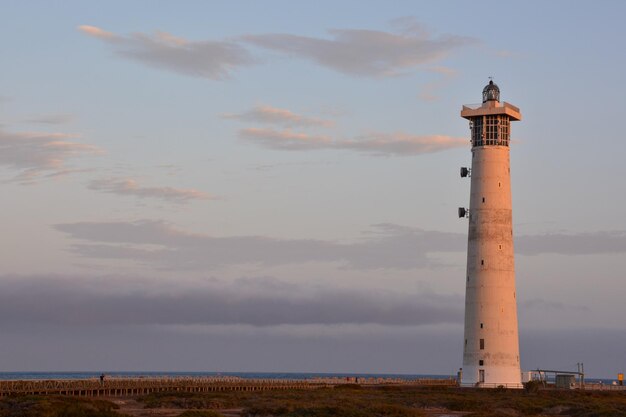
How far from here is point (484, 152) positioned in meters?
78.1

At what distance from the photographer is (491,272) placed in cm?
7594

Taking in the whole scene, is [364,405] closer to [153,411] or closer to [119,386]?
[153,411]

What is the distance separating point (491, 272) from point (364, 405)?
2062 cm

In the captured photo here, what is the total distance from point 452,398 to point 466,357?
11732 millimetres

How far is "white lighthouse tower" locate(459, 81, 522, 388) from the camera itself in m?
75.6

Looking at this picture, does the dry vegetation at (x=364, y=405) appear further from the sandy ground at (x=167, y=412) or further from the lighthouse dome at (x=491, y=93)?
the lighthouse dome at (x=491, y=93)

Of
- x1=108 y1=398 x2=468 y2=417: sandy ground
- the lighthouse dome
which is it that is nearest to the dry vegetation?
x1=108 y1=398 x2=468 y2=417: sandy ground

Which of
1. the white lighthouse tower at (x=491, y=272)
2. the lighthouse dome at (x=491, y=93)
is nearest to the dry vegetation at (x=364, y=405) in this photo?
the white lighthouse tower at (x=491, y=272)

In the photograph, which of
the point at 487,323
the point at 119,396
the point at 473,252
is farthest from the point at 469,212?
the point at 119,396

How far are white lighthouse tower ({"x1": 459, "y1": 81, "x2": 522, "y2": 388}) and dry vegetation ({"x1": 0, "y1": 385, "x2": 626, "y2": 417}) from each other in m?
2.22

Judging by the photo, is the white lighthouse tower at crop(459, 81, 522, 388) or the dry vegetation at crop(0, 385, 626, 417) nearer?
the dry vegetation at crop(0, 385, 626, 417)

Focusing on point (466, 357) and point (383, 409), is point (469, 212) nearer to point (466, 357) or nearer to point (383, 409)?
point (466, 357)

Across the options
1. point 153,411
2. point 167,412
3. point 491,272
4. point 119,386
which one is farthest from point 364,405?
point 119,386

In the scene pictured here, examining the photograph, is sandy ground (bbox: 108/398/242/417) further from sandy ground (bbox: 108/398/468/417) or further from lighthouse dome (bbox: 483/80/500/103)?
lighthouse dome (bbox: 483/80/500/103)
